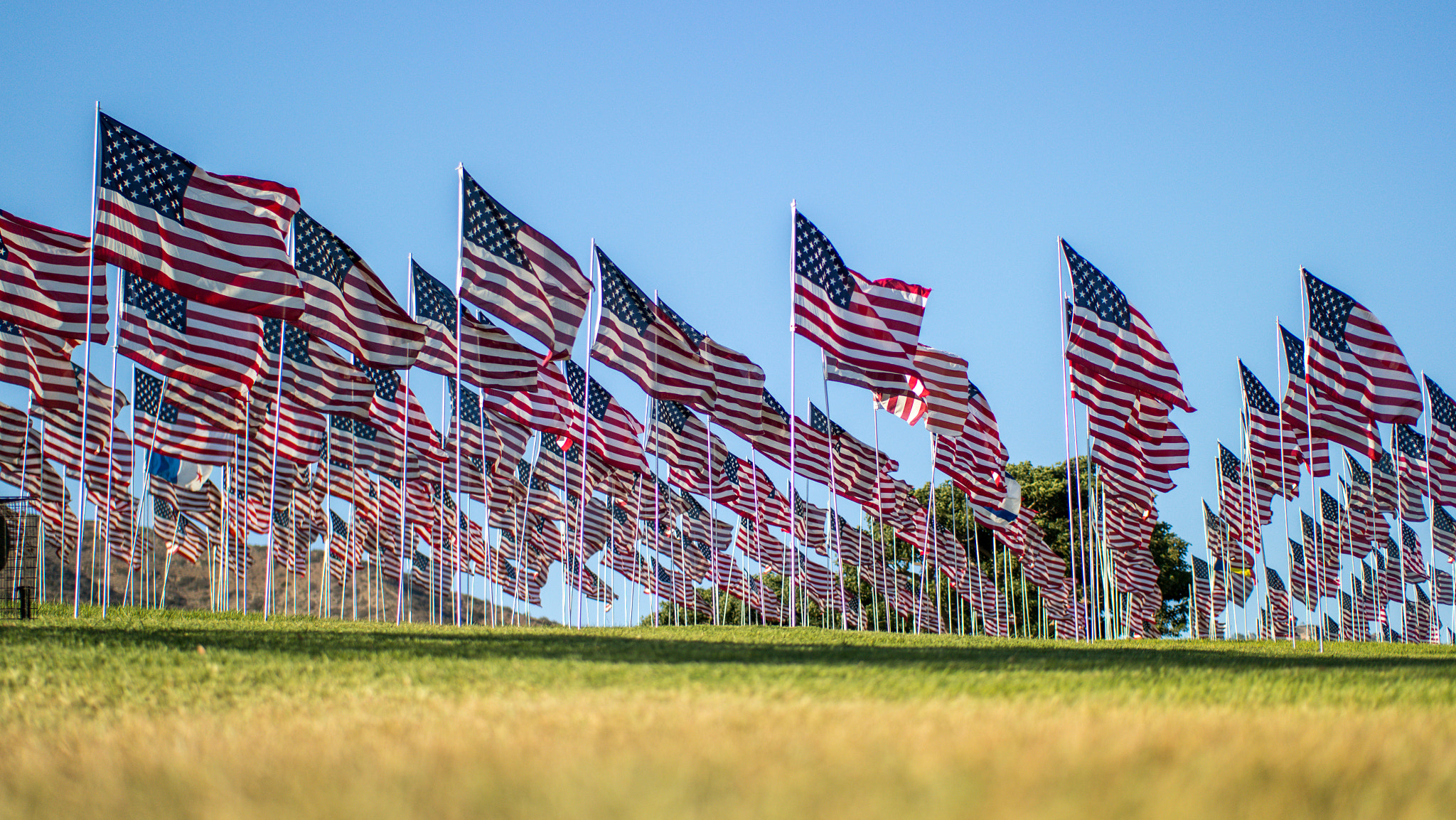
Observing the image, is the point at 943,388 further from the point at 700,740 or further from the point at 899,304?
the point at 700,740

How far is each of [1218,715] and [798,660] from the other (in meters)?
4.21

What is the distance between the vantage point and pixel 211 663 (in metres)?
→ 9.35

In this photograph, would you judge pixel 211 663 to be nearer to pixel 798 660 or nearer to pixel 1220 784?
pixel 798 660

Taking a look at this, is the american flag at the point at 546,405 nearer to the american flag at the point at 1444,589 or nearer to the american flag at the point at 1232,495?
the american flag at the point at 1232,495

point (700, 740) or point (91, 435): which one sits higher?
point (91, 435)

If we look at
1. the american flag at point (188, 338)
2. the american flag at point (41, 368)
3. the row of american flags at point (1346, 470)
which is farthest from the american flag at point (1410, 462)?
the american flag at point (41, 368)

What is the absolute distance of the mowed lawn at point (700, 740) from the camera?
3.95 meters

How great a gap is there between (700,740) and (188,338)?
19.8 m

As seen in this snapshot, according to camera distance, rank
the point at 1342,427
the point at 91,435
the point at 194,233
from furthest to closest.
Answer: the point at 91,435
the point at 1342,427
the point at 194,233

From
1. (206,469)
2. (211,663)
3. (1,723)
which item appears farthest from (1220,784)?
(206,469)

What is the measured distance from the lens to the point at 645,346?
2639 cm

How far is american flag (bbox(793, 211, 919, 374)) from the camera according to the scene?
996 inches

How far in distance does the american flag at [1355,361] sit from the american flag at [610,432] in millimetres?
15252

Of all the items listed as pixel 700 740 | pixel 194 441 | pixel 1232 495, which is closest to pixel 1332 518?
pixel 1232 495
